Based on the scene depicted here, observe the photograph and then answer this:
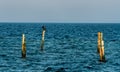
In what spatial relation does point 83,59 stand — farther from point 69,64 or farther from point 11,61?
point 11,61

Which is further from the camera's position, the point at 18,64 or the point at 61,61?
the point at 61,61

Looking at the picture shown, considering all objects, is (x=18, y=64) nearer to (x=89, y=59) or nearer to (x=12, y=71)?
(x=12, y=71)

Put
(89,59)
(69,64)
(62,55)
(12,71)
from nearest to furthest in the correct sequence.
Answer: (12,71) < (69,64) < (89,59) < (62,55)

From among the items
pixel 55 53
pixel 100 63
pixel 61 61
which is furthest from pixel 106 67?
pixel 55 53

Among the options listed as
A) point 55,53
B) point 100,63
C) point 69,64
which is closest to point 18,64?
point 69,64

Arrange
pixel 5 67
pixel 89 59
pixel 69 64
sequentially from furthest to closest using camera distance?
1. pixel 89 59
2. pixel 69 64
3. pixel 5 67

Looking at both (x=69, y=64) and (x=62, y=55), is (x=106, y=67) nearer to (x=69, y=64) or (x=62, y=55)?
(x=69, y=64)

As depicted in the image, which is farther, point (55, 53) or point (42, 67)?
point (55, 53)

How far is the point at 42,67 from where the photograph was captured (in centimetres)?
4619

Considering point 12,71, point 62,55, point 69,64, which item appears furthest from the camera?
point 62,55

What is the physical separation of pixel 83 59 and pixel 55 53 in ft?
27.8

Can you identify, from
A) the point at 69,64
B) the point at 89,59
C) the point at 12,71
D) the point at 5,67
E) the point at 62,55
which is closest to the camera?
the point at 12,71

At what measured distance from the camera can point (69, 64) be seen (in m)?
49.7

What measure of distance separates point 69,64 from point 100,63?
4160 millimetres
